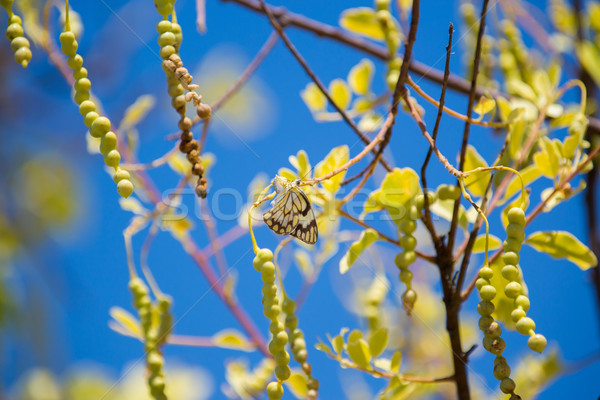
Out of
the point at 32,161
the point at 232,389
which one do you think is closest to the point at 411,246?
the point at 232,389

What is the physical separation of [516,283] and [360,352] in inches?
12.0

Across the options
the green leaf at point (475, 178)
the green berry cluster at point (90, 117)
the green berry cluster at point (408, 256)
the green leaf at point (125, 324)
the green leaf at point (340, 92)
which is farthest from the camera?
the green leaf at point (340, 92)

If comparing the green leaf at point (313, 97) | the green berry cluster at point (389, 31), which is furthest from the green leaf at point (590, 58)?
the green leaf at point (313, 97)

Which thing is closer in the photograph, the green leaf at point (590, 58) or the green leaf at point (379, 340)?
the green leaf at point (379, 340)

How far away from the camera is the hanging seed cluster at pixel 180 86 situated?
30.3 inches

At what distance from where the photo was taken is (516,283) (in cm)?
73

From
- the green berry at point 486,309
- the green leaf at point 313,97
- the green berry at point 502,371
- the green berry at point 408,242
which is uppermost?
the green leaf at point 313,97

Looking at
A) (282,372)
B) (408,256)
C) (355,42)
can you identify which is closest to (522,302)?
Answer: (408,256)

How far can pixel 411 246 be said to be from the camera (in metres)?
0.89

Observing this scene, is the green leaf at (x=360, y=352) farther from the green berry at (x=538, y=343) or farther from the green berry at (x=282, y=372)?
the green berry at (x=538, y=343)

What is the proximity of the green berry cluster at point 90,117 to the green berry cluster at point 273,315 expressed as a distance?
189 millimetres

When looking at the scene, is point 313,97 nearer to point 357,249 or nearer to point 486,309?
point 357,249

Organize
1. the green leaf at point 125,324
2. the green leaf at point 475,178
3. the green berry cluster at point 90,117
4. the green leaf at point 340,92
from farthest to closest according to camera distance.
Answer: the green leaf at point 340,92
the green leaf at point 125,324
the green leaf at point 475,178
the green berry cluster at point 90,117

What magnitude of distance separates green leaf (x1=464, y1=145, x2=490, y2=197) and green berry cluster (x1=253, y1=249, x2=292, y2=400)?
36 centimetres
